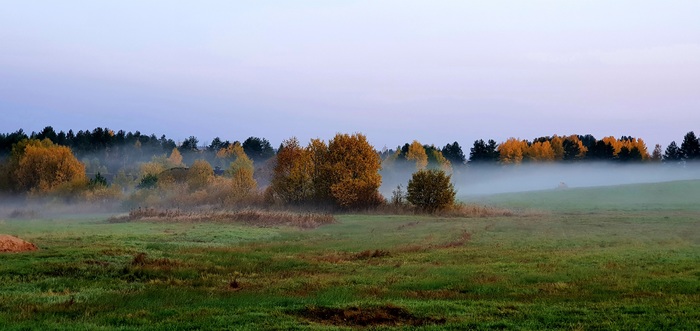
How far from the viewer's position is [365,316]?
1412 cm

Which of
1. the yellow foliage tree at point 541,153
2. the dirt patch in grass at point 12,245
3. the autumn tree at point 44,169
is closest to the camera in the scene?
the dirt patch in grass at point 12,245

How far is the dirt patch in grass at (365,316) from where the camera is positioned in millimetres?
13562

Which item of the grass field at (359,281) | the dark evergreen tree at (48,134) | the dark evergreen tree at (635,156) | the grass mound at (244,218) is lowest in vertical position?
the grass field at (359,281)

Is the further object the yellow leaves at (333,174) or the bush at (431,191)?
the yellow leaves at (333,174)

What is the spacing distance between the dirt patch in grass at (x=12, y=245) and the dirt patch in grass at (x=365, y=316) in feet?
62.7

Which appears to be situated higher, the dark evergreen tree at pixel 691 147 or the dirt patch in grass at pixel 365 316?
the dark evergreen tree at pixel 691 147

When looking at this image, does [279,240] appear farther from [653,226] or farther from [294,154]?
[294,154]

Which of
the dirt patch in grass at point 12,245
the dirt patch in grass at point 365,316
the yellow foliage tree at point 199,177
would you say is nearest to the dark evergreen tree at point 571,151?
the yellow foliage tree at point 199,177

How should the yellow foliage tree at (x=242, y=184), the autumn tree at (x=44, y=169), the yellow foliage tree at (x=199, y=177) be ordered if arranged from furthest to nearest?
the autumn tree at (x=44, y=169) < the yellow foliage tree at (x=199, y=177) < the yellow foliage tree at (x=242, y=184)

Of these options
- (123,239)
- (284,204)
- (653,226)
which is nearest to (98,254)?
(123,239)

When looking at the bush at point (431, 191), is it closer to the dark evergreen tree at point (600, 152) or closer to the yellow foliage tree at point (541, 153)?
the dark evergreen tree at point (600, 152)

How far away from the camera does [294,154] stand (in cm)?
8512

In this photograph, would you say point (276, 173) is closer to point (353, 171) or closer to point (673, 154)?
point (353, 171)

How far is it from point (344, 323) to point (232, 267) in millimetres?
13014
